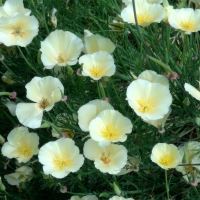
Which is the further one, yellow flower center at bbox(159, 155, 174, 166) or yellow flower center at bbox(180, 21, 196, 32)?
yellow flower center at bbox(180, 21, 196, 32)

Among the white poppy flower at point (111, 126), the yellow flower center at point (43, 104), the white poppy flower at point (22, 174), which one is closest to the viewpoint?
the white poppy flower at point (111, 126)

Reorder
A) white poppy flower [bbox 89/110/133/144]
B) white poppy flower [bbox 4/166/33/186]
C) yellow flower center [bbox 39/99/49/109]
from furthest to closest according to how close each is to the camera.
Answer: white poppy flower [bbox 4/166/33/186] < yellow flower center [bbox 39/99/49/109] < white poppy flower [bbox 89/110/133/144]

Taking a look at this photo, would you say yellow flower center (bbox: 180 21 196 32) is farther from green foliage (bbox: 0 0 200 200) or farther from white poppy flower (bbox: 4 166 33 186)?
white poppy flower (bbox: 4 166 33 186)

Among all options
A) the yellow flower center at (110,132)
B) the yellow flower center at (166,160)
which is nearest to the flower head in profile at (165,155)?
the yellow flower center at (166,160)

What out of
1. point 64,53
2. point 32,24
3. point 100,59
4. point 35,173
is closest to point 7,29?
point 32,24

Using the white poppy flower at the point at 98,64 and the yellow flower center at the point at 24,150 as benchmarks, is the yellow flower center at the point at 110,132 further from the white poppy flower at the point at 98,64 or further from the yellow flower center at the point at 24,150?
the yellow flower center at the point at 24,150

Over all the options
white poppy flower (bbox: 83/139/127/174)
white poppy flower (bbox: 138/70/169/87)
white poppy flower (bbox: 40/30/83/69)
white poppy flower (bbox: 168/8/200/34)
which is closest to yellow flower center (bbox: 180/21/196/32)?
white poppy flower (bbox: 168/8/200/34)
